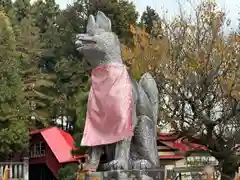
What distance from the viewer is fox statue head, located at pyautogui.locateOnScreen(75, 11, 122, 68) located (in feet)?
24.7

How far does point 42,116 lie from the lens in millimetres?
22141

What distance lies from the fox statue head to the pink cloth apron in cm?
12

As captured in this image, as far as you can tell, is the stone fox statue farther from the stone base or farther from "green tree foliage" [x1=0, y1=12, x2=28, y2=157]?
"green tree foliage" [x1=0, y1=12, x2=28, y2=157]

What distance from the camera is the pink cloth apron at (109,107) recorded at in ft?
24.2

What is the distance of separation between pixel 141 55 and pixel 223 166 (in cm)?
414

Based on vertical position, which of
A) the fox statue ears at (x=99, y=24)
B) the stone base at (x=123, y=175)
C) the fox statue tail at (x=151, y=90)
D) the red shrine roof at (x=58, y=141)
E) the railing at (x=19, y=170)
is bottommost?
the stone base at (x=123, y=175)

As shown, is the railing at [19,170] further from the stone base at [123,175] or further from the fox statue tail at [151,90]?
the stone base at [123,175]

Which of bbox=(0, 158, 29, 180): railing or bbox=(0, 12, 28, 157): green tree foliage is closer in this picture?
bbox=(0, 12, 28, 157): green tree foliage

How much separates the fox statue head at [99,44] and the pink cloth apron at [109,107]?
4.8 inches

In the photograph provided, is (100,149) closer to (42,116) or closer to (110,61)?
(110,61)

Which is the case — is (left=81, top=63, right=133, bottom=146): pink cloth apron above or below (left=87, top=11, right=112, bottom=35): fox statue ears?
below

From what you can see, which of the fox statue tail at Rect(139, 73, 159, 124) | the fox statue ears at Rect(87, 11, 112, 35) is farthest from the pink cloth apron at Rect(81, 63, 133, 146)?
the fox statue ears at Rect(87, 11, 112, 35)

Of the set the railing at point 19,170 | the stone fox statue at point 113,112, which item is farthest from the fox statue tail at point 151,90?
the railing at point 19,170

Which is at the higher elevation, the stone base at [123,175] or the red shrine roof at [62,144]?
the red shrine roof at [62,144]
